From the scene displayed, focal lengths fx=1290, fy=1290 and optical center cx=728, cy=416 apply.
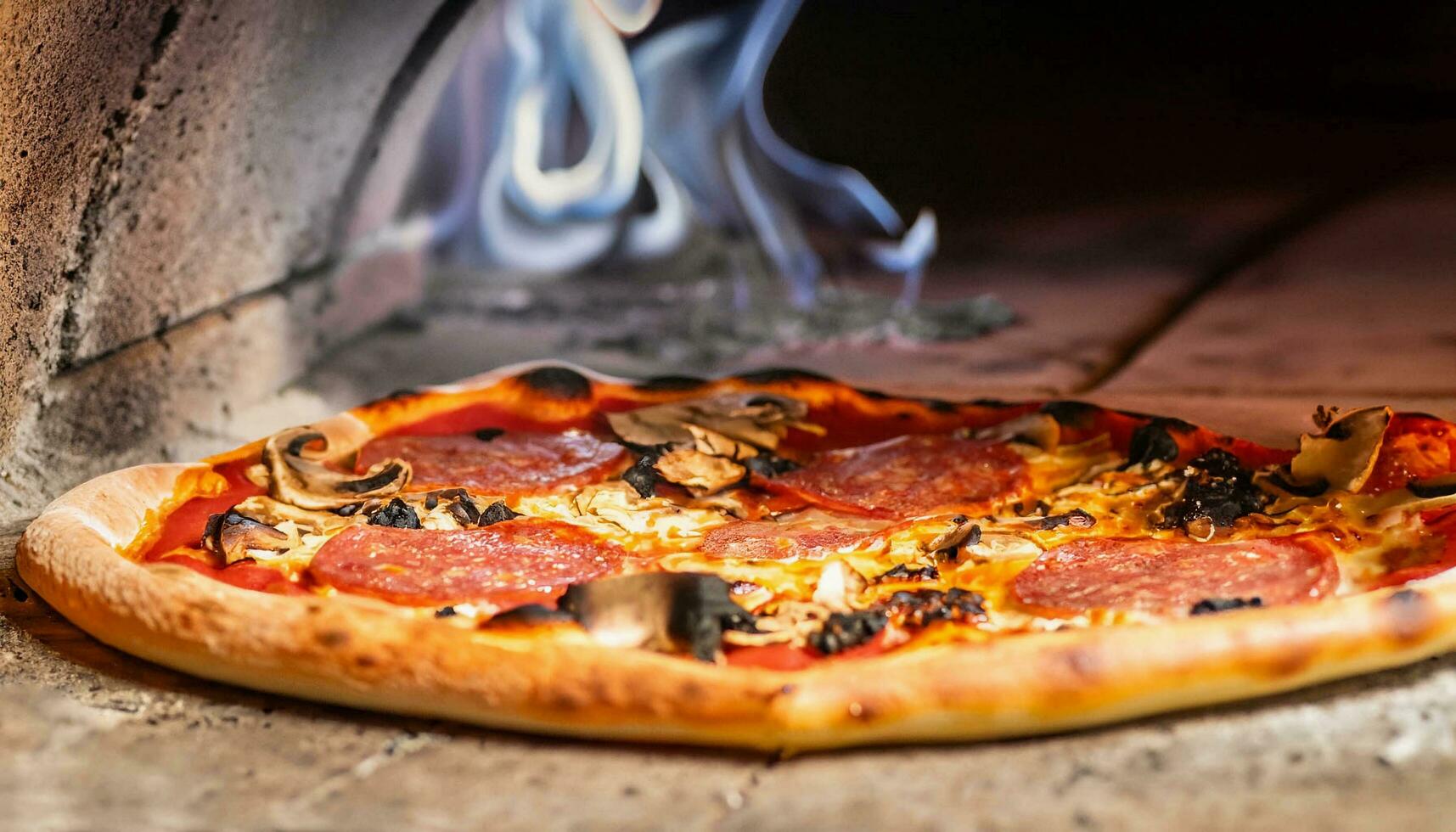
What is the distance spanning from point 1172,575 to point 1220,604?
0.16 meters

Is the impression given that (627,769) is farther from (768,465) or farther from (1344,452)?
(1344,452)

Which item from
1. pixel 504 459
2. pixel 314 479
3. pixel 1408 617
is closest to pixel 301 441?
pixel 314 479

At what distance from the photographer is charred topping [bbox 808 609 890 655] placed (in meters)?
2.04

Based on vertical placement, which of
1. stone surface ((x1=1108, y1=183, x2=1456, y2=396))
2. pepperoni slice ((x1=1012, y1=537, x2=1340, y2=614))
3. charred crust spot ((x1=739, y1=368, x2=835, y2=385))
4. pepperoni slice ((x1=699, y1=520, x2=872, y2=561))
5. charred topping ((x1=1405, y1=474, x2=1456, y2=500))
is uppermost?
charred crust spot ((x1=739, y1=368, x2=835, y2=385))

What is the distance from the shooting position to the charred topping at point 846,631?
204cm

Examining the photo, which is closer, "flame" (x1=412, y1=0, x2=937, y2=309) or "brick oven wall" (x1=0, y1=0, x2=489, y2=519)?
"brick oven wall" (x1=0, y1=0, x2=489, y2=519)

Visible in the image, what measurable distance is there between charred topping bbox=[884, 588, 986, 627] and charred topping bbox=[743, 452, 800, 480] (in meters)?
0.76

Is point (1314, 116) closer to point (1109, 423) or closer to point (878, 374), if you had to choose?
point (878, 374)

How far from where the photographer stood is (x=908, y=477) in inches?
114

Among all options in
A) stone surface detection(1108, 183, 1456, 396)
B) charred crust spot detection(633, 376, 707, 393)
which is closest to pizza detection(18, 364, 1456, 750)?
charred crust spot detection(633, 376, 707, 393)

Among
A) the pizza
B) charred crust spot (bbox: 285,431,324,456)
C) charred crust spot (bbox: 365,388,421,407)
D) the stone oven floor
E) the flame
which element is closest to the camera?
the stone oven floor

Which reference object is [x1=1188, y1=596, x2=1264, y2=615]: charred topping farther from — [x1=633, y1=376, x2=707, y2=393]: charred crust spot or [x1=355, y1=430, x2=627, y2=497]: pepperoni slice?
[x1=633, y1=376, x2=707, y2=393]: charred crust spot

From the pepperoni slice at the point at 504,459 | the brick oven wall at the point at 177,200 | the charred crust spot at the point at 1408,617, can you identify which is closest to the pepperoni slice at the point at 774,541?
the pepperoni slice at the point at 504,459

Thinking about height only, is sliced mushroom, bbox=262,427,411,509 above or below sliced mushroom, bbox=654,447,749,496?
above
